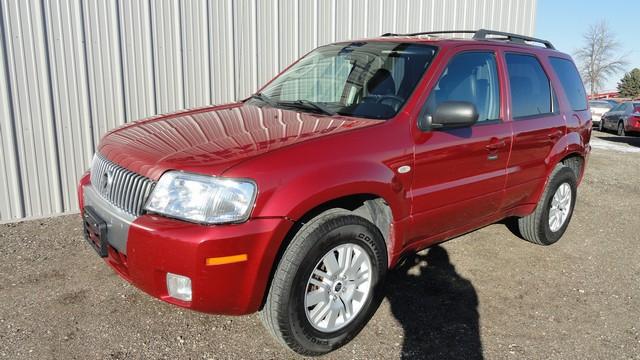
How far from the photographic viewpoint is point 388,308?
3506 mm

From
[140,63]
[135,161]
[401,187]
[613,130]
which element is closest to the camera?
[135,161]

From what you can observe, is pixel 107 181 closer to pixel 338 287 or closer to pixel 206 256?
pixel 206 256

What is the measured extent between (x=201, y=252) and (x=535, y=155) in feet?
9.95

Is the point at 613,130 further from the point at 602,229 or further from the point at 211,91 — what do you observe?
the point at 211,91

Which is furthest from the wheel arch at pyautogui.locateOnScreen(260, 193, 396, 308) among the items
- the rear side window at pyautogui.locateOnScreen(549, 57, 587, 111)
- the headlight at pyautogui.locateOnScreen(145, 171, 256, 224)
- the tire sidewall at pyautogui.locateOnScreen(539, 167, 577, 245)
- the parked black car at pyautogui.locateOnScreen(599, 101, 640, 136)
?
the parked black car at pyautogui.locateOnScreen(599, 101, 640, 136)

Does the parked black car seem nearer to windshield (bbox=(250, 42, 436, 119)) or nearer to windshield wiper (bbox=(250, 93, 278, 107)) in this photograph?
windshield (bbox=(250, 42, 436, 119))

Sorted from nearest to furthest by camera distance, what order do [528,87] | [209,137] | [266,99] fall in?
[209,137] < [266,99] < [528,87]

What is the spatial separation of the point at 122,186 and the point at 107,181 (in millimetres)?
238

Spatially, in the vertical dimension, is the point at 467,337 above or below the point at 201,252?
below

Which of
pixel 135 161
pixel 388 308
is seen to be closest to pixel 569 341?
pixel 388 308

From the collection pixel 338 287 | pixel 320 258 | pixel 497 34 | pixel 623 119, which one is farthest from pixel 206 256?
pixel 623 119

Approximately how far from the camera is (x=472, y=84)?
3.72 m

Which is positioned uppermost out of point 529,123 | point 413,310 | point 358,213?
point 529,123

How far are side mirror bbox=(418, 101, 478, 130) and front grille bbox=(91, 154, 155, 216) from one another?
1.70 metres
